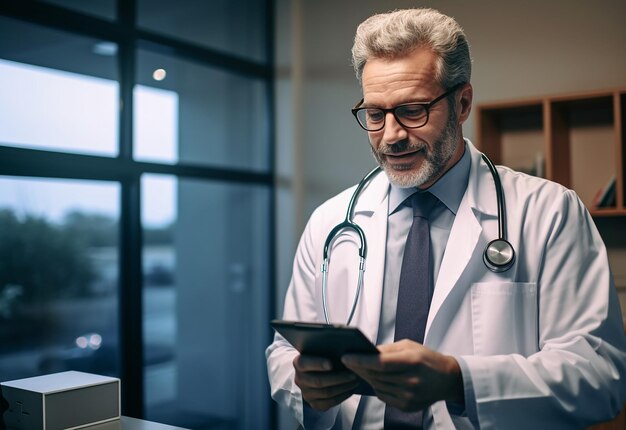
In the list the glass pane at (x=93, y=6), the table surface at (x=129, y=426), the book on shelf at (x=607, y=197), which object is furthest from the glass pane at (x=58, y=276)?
the book on shelf at (x=607, y=197)

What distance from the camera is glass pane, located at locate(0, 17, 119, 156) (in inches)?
95.0

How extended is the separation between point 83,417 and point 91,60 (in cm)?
174

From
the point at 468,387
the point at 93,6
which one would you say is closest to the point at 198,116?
the point at 93,6

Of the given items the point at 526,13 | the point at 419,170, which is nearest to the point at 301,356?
the point at 419,170

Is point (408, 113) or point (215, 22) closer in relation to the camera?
point (408, 113)

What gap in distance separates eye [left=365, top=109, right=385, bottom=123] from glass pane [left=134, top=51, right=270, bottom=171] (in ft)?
5.74

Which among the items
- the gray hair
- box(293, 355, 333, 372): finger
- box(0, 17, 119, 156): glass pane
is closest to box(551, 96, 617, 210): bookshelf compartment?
the gray hair

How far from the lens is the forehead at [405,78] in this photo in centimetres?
134

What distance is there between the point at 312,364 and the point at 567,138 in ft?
7.41

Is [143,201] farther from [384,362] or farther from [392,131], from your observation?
[384,362]

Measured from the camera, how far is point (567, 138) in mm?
2938

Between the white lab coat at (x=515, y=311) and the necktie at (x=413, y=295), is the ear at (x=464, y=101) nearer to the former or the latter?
the white lab coat at (x=515, y=311)

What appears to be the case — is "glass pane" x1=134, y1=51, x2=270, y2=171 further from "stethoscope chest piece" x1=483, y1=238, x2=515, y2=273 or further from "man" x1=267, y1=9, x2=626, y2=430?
"stethoscope chest piece" x1=483, y1=238, x2=515, y2=273

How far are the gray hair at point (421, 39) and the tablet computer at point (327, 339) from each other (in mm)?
631
